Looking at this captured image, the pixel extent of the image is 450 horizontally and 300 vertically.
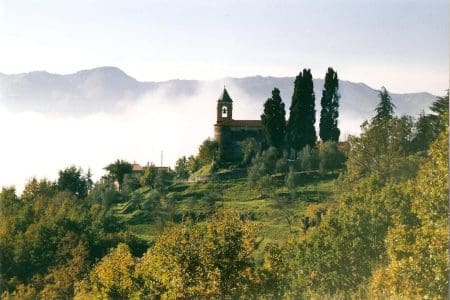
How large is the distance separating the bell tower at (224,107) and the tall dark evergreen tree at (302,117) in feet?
47.6

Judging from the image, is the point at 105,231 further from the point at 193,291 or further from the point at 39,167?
the point at 39,167

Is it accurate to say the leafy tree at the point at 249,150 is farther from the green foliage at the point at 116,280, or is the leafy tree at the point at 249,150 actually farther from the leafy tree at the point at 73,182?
the green foliage at the point at 116,280

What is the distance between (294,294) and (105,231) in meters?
29.9

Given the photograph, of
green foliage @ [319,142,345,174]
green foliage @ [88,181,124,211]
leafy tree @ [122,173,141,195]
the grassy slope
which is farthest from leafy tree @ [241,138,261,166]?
green foliage @ [88,181,124,211]

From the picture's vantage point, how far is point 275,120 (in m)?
70.0

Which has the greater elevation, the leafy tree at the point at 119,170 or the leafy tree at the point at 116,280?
the leafy tree at the point at 119,170

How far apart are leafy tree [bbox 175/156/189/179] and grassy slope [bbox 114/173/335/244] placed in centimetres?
825

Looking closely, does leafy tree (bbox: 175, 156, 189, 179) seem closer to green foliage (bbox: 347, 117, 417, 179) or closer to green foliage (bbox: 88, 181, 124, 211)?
green foliage (bbox: 88, 181, 124, 211)

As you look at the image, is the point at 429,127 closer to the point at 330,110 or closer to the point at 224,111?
the point at 330,110

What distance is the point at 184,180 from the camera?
75750mm

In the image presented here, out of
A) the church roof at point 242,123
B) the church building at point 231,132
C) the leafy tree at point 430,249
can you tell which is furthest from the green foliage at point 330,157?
the leafy tree at point 430,249

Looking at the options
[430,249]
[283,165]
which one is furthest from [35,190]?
[430,249]

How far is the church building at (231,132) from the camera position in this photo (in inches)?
3083

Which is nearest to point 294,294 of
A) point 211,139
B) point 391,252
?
point 391,252
